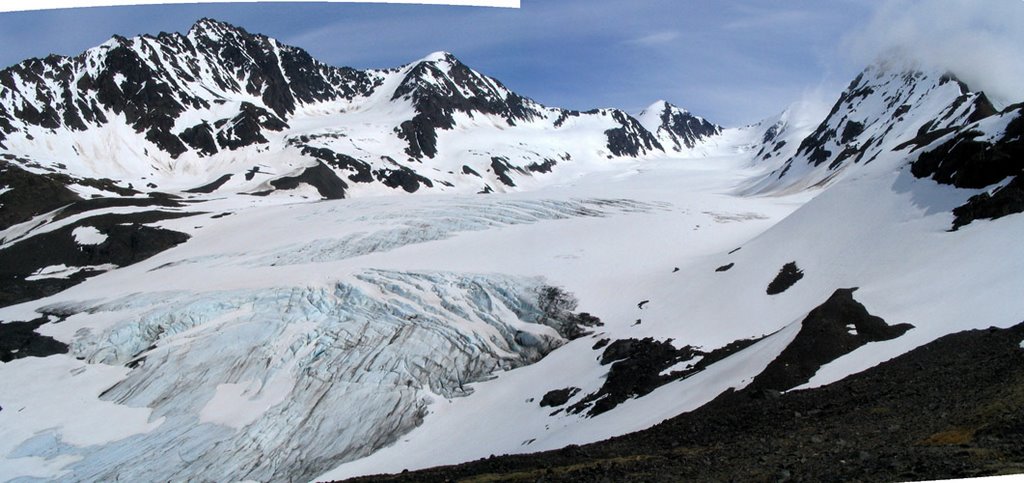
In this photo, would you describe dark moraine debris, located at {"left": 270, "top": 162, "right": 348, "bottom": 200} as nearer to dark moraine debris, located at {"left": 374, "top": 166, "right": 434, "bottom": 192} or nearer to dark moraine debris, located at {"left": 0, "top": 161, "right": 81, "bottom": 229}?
dark moraine debris, located at {"left": 374, "top": 166, "right": 434, "bottom": 192}

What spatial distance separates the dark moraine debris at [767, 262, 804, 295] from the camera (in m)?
38.1

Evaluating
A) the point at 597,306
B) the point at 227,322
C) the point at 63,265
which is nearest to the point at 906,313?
the point at 597,306

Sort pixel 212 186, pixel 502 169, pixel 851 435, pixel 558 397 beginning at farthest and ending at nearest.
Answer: pixel 502 169, pixel 212 186, pixel 558 397, pixel 851 435

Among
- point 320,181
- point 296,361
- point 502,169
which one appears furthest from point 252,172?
point 296,361

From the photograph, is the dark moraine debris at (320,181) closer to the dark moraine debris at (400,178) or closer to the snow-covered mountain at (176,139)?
the snow-covered mountain at (176,139)

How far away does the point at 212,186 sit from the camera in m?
133

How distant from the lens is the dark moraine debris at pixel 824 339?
23.7m

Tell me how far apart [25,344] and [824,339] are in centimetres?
5055

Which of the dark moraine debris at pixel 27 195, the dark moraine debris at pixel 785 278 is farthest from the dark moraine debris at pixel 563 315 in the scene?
the dark moraine debris at pixel 27 195

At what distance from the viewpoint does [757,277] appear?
40.5 metres

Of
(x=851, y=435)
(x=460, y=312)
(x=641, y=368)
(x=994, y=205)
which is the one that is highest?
(x=994, y=205)

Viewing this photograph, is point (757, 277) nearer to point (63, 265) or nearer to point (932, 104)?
point (63, 265)

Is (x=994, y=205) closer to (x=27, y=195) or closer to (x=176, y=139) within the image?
(x=27, y=195)

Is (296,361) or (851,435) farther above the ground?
(296,361)
